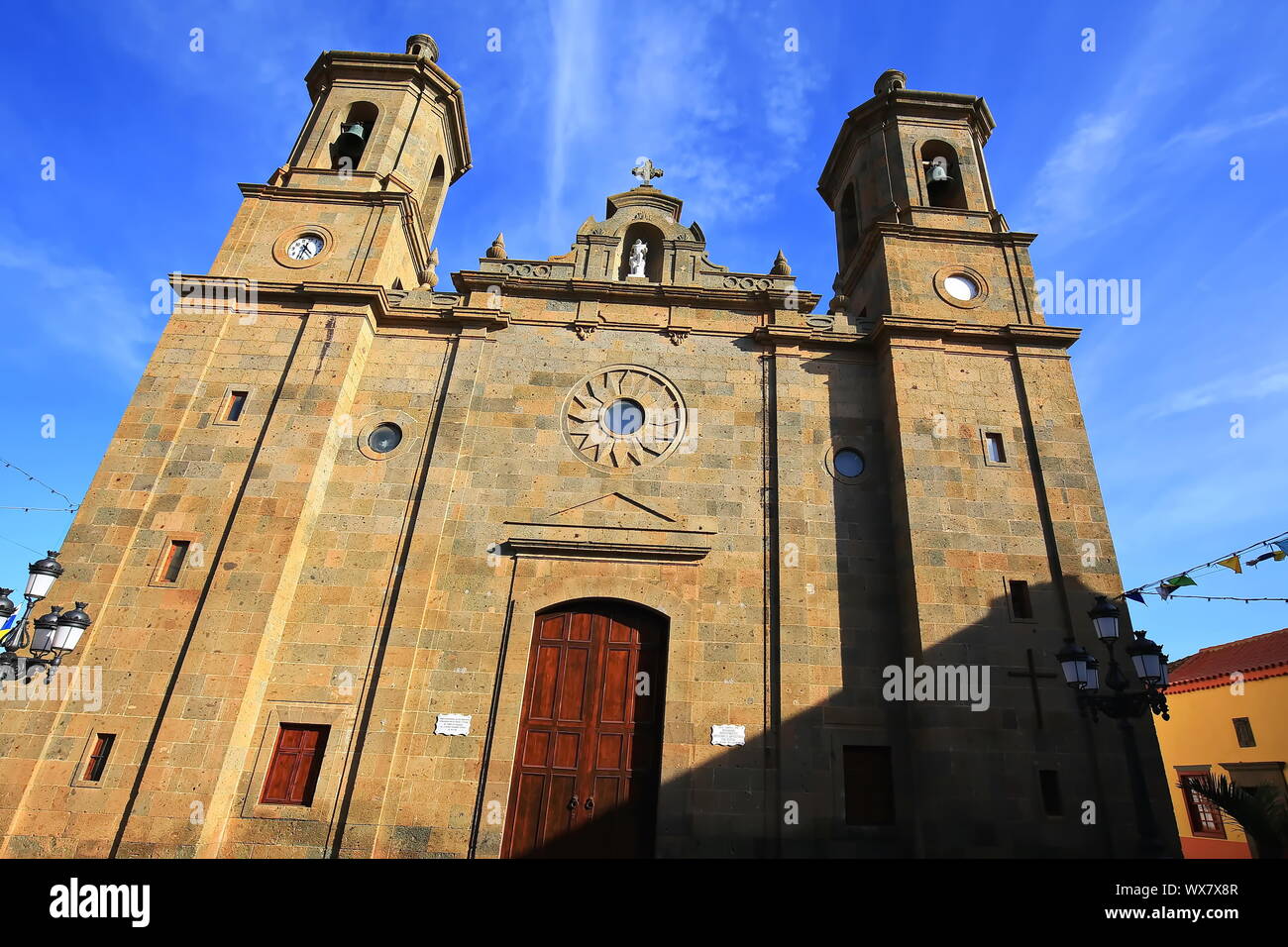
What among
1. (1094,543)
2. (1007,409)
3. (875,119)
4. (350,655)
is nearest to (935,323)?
(1007,409)

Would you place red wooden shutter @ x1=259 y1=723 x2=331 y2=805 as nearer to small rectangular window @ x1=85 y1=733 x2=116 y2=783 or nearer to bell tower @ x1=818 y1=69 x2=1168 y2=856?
small rectangular window @ x1=85 y1=733 x2=116 y2=783

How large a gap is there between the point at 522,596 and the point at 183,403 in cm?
804

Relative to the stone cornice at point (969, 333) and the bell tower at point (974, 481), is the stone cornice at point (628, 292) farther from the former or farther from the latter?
the stone cornice at point (969, 333)

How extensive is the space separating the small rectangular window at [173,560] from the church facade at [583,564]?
19 centimetres

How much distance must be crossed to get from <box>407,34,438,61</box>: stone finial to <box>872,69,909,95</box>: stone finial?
13.1 meters

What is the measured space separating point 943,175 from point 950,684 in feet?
44.2

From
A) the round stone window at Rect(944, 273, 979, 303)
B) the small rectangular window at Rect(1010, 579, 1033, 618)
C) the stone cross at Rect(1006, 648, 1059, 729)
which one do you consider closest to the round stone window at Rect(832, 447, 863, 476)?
the small rectangular window at Rect(1010, 579, 1033, 618)

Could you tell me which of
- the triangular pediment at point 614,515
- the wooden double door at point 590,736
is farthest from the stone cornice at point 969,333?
the wooden double door at point 590,736

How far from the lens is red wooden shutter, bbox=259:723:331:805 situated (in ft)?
35.6

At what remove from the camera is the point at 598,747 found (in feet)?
37.4

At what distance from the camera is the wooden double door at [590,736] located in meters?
10.8

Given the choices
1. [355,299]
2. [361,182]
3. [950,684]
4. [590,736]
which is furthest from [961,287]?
[361,182]

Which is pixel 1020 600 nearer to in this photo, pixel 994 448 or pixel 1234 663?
pixel 994 448
